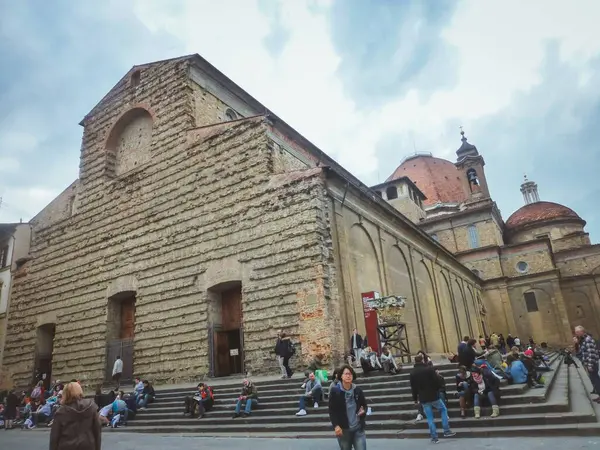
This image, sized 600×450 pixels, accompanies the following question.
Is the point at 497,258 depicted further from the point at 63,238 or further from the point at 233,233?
the point at 63,238

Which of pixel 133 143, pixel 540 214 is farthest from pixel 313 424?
pixel 540 214

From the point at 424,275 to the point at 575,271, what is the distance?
23649 millimetres

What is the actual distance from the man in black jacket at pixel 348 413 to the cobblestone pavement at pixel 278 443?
6.90ft

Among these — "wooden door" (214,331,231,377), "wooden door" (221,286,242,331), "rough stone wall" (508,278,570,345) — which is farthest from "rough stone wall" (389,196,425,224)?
"wooden door" (214,331,231,377)

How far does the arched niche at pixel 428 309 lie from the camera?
2216cm

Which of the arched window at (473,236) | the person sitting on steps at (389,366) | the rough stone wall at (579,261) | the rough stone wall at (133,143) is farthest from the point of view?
the arched window at (473,236)

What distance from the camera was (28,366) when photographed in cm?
2073

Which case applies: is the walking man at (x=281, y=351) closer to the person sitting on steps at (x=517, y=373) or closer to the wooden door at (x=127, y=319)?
the person sitting on steps at (x=517, y=373)

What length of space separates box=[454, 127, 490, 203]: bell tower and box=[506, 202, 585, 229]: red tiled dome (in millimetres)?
5338

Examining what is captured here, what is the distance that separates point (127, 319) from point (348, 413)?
16.2 meters

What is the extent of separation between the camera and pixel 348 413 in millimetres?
5074

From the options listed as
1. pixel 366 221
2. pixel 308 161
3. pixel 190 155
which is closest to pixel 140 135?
pixel 190 155

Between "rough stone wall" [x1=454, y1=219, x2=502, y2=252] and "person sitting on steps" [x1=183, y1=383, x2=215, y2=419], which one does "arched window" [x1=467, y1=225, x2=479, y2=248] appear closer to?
"rough stone wall" [x1=454, y1=219, x2=502, y2=252]

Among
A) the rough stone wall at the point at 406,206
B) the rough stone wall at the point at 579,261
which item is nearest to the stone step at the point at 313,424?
the rough stone wall at the point at 406,206
